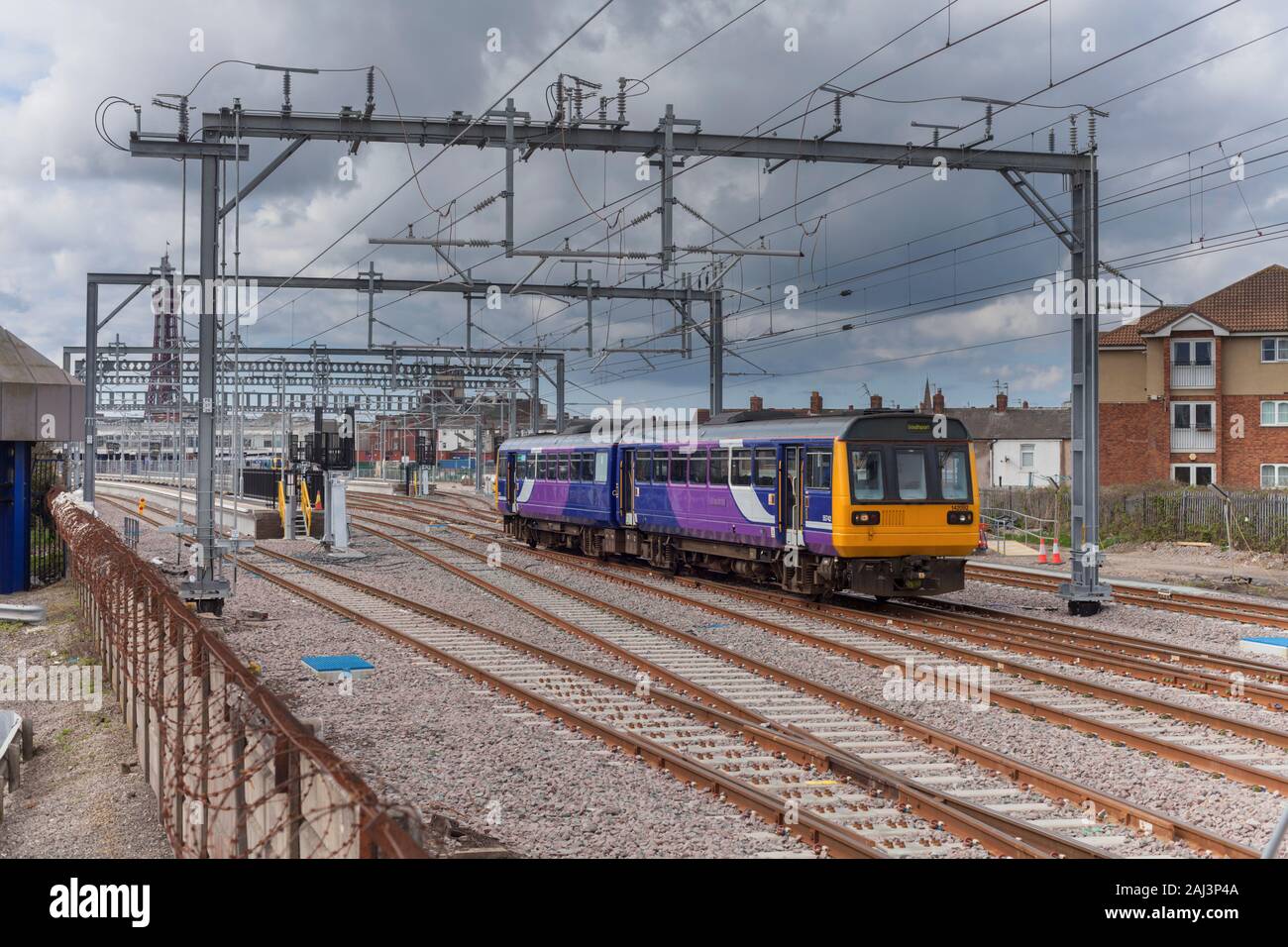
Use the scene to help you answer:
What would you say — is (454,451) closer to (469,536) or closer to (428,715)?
(469,536)

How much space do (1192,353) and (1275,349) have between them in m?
2.63

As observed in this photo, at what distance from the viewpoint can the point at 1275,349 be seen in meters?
40.7

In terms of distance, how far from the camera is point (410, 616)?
60.0 feet

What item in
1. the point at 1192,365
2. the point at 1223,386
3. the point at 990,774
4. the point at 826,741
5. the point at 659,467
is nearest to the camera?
the point at 990,774

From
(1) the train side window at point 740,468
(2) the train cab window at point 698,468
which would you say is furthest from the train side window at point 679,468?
(1) the train side window at point 740,468

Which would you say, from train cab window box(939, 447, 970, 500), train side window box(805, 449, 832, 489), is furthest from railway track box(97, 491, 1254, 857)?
train cab window box(939, 447, 970, 500)

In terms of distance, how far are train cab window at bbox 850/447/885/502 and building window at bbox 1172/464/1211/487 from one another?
27890 mm

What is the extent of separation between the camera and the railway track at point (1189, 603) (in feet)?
57.0

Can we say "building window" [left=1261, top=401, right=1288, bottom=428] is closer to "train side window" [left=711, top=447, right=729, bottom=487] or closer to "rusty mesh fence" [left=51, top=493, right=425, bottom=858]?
"train side window" [left=711, top=447, right=729, bottom=487]

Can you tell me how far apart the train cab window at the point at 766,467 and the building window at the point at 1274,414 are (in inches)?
1108

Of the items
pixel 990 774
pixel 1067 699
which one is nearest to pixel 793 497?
pixel 1067 699

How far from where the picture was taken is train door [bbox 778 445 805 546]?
18.8 m
